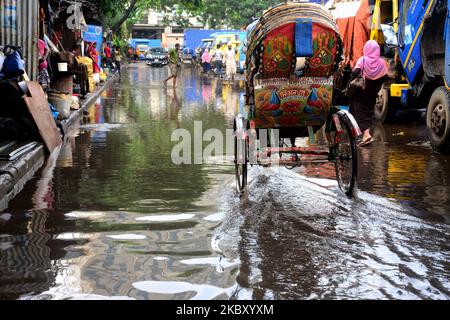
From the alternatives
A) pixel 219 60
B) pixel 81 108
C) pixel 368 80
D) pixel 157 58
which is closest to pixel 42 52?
pixel 81 108

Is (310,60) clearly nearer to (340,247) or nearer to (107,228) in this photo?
(340,247)

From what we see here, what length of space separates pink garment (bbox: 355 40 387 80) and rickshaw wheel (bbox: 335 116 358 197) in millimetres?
2999

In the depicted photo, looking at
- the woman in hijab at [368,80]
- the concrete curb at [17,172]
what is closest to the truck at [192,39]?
the woman in hijab at [368,80]

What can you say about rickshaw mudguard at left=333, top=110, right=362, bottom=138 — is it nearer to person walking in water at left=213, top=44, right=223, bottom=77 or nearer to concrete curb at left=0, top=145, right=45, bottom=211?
concrete curb at left=0, top=145, right=45, bottom=211

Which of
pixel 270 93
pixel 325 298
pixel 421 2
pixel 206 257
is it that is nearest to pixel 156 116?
pixel 421 2

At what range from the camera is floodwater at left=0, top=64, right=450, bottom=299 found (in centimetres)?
418

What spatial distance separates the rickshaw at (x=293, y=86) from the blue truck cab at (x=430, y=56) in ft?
9.95

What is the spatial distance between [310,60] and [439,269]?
2.83 metres

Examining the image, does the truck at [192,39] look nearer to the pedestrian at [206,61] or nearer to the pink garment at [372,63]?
the pedestrian at [206,61]

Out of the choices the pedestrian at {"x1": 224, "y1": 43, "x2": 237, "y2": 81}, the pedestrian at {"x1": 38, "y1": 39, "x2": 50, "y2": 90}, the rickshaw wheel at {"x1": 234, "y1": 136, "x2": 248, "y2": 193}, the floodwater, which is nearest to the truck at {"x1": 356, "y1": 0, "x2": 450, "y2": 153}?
the floodwater

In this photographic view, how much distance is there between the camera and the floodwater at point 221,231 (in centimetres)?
418

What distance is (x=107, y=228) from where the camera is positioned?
557 cm

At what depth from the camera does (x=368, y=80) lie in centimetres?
1005

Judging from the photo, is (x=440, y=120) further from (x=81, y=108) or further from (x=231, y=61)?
(x=231, y=61)
